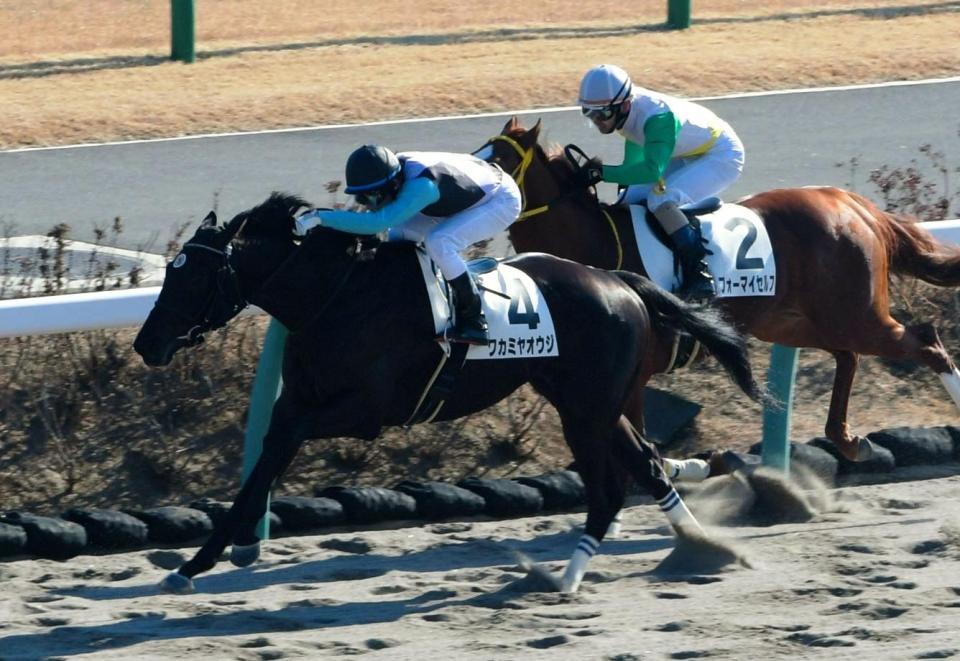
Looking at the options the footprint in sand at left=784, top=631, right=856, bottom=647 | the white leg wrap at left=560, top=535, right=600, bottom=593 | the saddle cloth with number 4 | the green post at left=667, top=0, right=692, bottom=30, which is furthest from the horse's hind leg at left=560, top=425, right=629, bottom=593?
the green post at left=667, top=0, right=692, bottom=30

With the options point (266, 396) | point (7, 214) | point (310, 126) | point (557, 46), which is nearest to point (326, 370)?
point (266, 396)

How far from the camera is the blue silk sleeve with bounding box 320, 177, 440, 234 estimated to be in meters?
6.14

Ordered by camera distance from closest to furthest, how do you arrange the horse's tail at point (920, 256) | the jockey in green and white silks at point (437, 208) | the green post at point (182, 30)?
1. the jockey in green and white silks at point (437, 208)
2. the horse's tail at point (920, 256)
3. the green post at point (182, 30)

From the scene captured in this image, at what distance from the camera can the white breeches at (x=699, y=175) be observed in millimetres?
7789

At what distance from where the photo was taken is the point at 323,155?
40.4 ft

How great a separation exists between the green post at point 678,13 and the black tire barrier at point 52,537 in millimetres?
10998

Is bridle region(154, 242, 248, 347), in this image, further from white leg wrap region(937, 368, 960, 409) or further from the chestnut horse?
white leg wrap region(937, 368, 960, 409)

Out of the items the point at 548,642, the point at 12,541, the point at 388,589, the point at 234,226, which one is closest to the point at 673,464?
the point at 388,589

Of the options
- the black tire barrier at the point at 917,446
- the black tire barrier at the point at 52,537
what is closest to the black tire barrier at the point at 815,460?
the black tire barrier at the point at 917,446

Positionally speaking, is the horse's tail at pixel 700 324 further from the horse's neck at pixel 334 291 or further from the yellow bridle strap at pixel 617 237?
the horse's neck at pixel 334 291

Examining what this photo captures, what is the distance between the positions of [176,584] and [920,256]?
4114mm

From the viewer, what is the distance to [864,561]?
6.49m

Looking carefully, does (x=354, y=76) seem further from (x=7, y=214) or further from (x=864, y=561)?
(x=864, y=561)

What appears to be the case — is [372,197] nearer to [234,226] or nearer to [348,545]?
[234,226]
